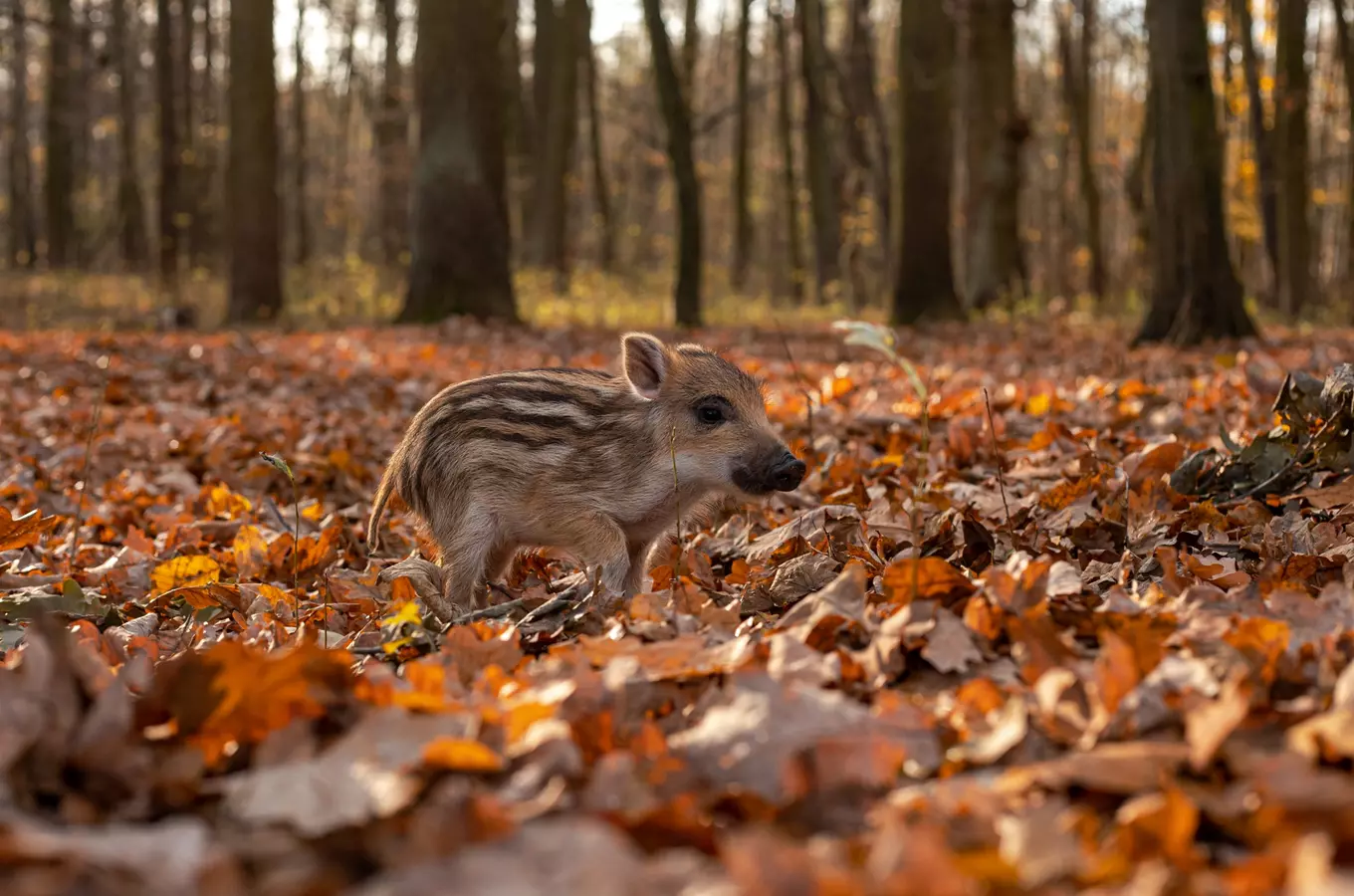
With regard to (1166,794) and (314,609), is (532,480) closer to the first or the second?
(314,609)

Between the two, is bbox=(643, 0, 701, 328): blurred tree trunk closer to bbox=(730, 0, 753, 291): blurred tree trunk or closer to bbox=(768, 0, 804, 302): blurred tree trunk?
bbox=(730, 0, 753, 291): blurred tree trunk

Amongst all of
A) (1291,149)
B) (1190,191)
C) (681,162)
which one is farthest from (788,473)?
(1291,149)

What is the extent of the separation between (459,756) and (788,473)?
250 centimetres

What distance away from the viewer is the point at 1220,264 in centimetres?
1064

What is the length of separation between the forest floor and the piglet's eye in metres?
0.45

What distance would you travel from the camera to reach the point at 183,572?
4172mm

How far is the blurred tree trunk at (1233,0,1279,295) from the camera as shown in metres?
17.7

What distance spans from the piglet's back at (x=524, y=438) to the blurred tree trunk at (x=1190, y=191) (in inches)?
291

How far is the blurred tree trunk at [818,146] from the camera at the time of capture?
2379 cm

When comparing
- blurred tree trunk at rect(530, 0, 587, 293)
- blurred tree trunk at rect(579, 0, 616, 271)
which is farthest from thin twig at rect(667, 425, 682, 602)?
blurred tree trunk at rect(579, 0, 616, 271)

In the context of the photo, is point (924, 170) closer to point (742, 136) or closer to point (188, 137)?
point (742, 136)

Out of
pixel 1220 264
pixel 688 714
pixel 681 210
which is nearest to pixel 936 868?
pixel 688 714

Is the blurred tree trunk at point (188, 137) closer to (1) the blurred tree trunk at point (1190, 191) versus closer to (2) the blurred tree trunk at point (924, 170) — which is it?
(2) the blurred tree trunk at point (924, 170)

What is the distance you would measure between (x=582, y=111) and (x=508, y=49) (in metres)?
14.1
